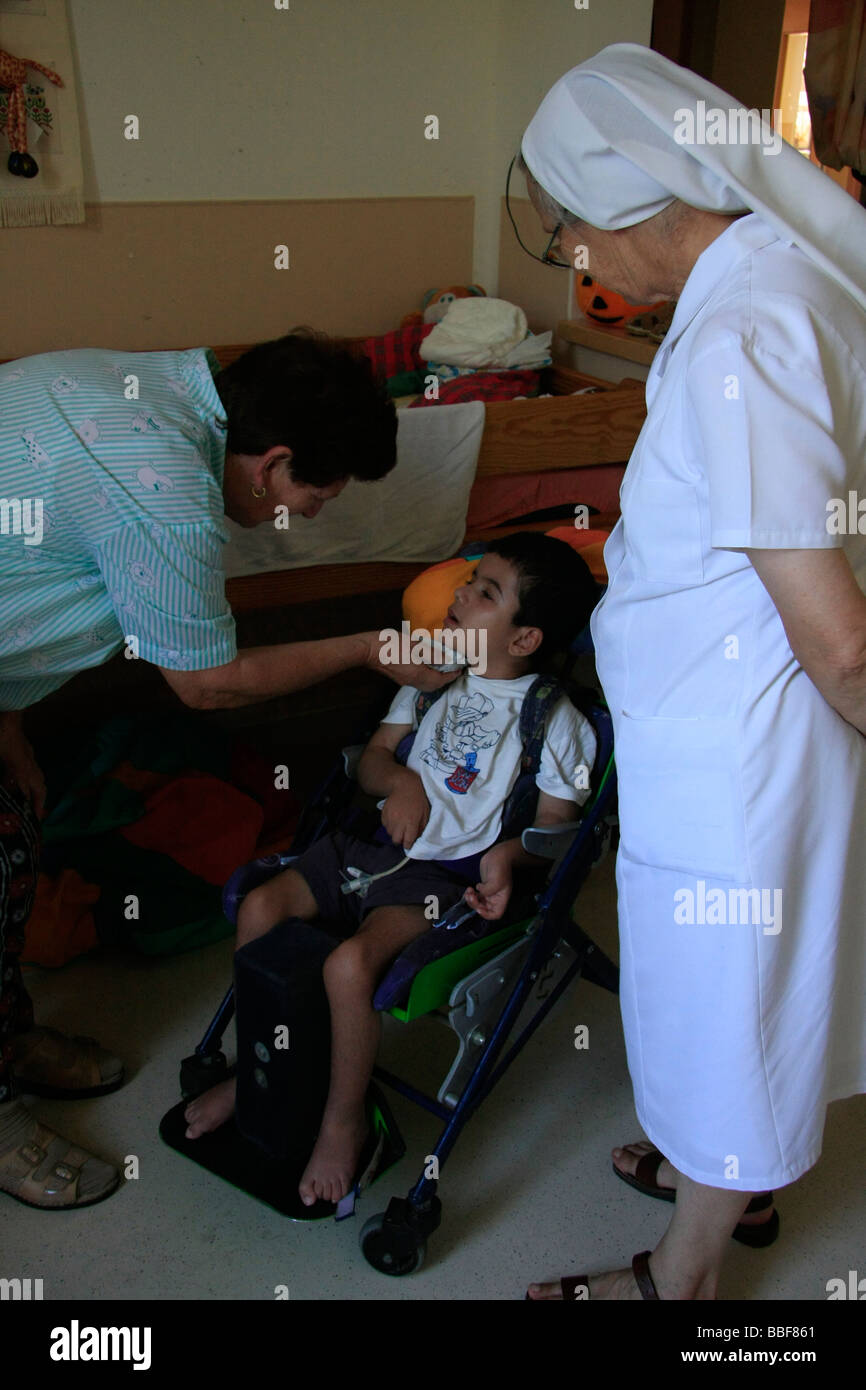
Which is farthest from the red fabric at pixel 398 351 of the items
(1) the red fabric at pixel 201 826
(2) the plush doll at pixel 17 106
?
(1) the red fabric at pixel 201 826

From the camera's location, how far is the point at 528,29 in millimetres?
3449

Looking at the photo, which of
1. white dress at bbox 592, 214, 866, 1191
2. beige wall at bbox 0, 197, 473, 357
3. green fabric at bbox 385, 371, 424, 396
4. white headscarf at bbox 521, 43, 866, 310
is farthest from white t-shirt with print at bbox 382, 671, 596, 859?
beige wall at bbox 0, 197, 473, 357

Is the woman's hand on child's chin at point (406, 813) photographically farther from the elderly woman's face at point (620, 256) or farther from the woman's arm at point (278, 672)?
the elderly woman's face at point (620, 256)

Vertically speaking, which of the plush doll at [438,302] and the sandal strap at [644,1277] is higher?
the plush doll at [438,302]

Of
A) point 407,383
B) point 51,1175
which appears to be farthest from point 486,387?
point 51,1175

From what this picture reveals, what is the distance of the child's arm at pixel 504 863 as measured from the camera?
1.86 m

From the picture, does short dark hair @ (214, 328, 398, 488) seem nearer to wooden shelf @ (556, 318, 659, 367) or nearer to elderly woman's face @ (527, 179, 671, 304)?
elderly woman's face @ (527, 179, 671, 304)

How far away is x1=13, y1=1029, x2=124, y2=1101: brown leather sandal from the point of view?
2123mm

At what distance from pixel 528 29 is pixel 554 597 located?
2268 millimetres

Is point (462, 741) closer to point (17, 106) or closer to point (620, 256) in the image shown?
point (620, 256)

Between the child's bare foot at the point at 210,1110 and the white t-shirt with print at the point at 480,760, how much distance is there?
50 centimetres
